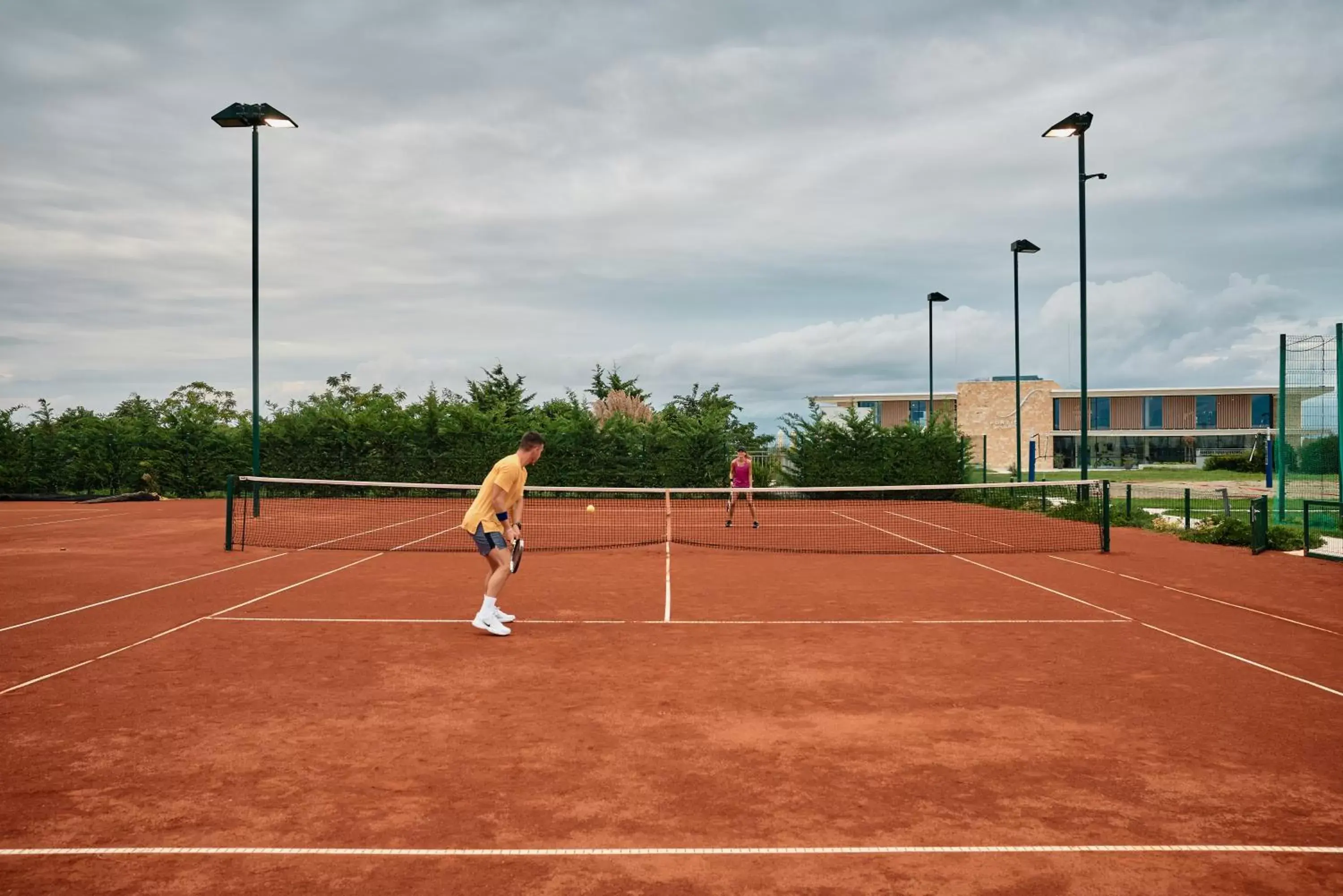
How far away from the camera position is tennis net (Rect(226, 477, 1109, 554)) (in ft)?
51.8

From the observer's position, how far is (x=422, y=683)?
659 cm

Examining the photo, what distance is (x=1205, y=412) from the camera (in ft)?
178

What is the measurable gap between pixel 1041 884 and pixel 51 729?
18.0 feet

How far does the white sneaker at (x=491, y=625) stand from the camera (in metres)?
8.14

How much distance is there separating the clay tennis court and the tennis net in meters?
5.12

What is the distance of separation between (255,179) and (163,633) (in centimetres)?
1263

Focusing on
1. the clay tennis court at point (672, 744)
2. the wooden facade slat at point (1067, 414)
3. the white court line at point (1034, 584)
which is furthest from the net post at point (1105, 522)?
the wooden facade slat at point (1067, 414)

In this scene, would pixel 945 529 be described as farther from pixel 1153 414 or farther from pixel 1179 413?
pixel 1179 413

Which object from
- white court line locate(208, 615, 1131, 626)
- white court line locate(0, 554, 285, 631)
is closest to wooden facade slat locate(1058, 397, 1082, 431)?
white court line locate(208, 615, 1131, 626)

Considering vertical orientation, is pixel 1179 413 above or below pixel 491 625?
above

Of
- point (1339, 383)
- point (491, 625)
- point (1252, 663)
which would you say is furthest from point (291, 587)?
point (1339, 383)

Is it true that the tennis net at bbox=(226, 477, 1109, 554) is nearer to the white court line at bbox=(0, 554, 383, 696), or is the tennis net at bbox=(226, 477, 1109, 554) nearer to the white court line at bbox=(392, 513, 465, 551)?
the white court line at bbox=(392, 513, 465, 551)

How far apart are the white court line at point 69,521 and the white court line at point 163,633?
10469 millimetres

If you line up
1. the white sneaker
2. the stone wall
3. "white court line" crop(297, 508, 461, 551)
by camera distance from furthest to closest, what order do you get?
1. the stone wall
2. "white court line" crop(297, 508, 461, 551)
3. the white sneaker
